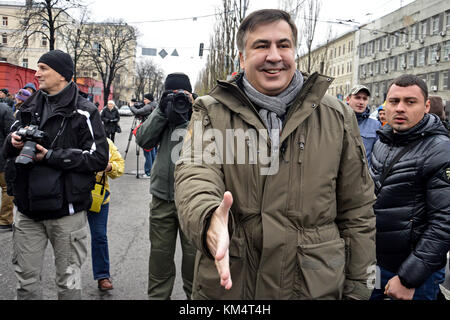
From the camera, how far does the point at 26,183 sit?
298cm

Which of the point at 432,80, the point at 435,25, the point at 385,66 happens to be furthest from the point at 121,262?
the point at 385,66

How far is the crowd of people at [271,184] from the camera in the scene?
177 centimetres

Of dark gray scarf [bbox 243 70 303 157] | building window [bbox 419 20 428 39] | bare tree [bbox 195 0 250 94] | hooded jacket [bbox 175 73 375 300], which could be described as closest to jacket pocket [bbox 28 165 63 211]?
hooded jacket [bbox 175 73 375 300]

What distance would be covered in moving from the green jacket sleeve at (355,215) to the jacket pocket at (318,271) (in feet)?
0.34

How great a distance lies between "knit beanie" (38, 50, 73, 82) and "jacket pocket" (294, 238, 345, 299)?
2431 millimetres

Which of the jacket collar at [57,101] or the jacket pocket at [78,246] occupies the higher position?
the jacket collar at [57,101]

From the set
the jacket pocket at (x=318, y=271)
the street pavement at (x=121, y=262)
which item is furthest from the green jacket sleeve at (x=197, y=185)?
the street pavement at (x=121, y=262)

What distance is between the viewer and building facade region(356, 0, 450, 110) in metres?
41.1

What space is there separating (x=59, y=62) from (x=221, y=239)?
253 centimetres

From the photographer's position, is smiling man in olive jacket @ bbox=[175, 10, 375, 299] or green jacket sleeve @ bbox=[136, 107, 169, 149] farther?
green jacket sleeve @ bbox=[136, 107, 169, 149]

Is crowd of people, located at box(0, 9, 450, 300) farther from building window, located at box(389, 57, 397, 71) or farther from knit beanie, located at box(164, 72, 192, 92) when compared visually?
building window, located at box(389, 57, 397, 71)

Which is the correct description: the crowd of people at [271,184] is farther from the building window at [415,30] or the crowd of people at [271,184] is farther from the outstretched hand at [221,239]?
the building window at [415,30]

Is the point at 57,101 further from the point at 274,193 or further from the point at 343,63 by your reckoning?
Answer: the point at 343,63

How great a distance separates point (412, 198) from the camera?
2.58m
